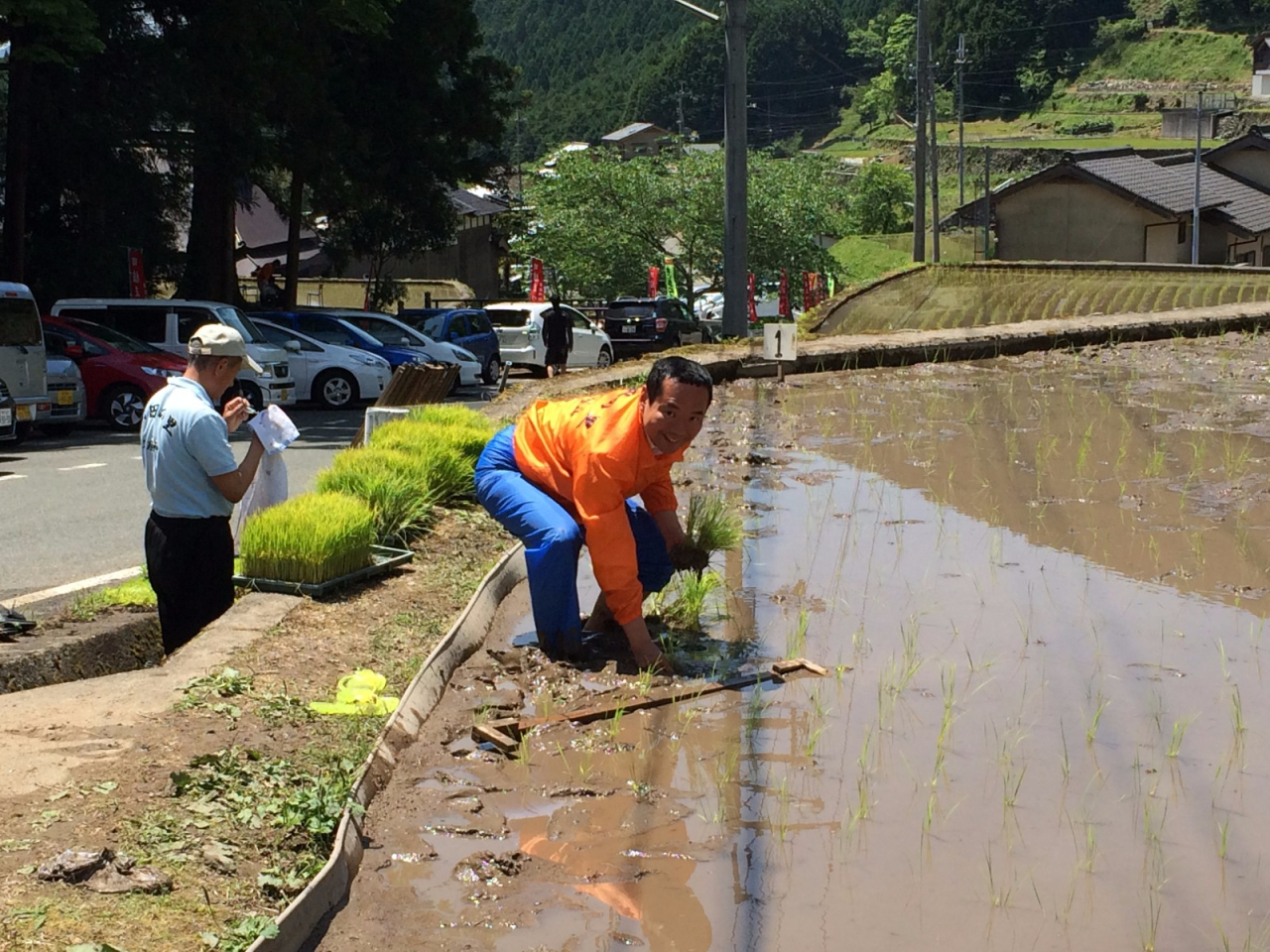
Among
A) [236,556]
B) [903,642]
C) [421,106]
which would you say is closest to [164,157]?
[421,106]

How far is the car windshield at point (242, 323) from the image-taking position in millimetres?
21547

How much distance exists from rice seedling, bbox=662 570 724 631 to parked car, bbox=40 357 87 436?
14.1 m

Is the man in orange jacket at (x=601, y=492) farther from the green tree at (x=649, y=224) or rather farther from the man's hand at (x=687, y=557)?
the green tree at (x=649, y=224)

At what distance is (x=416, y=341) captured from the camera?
26.2 m

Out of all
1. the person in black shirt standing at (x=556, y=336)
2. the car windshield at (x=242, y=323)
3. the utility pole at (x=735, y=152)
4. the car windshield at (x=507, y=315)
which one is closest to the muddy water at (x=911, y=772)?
the utility pole at (x=735, y=152)

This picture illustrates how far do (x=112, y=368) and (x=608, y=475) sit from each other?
51.4 feet

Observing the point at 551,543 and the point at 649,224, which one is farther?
the point at 649,224

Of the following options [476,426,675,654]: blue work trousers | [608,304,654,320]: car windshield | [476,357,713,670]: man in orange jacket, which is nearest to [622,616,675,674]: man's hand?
[476,357,713,670]: man in orange jacket

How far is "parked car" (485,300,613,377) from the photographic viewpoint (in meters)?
29.6

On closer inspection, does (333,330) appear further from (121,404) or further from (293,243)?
(293,243)

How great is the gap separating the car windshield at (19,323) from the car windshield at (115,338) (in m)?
1.54

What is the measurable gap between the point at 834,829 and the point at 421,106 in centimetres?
2725

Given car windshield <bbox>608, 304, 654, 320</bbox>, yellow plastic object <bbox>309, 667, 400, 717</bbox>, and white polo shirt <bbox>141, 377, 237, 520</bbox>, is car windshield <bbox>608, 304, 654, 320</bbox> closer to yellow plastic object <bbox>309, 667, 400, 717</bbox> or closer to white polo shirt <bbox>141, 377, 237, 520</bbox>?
white polo shirt <bbox>141, 377, 237, 520</bbox>

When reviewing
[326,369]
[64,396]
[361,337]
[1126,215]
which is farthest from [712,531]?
[1126,215]
